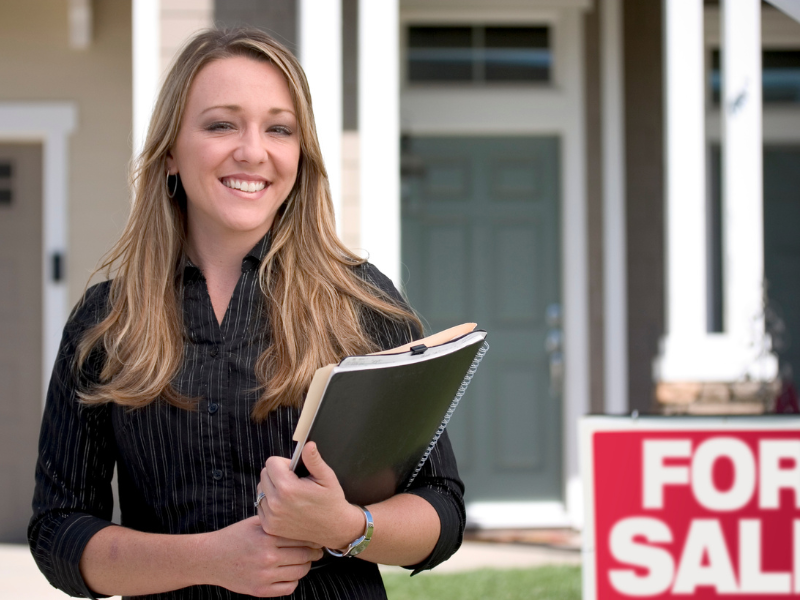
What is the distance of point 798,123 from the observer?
6.12m

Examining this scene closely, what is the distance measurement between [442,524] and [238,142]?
0.66 m

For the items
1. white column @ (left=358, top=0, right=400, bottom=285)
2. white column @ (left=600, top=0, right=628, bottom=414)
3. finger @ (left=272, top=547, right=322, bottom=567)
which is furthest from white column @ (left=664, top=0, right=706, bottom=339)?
finger @ (left=272, top=547, right=322, bottom=567)

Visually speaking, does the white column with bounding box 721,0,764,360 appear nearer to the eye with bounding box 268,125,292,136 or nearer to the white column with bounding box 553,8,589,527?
the white column with bounding box 553,8,589,527

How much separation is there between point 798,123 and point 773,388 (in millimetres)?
2372

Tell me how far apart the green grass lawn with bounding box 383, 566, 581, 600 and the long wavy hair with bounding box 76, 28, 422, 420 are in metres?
2.93

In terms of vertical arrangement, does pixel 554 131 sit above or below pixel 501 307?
above

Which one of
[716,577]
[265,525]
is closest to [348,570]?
[265,525]

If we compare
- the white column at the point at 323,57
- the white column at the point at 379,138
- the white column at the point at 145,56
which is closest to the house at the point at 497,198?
Answer: the white column at the point at 145,56

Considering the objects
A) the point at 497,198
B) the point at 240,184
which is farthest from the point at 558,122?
the point at 240,184

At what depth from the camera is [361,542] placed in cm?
121

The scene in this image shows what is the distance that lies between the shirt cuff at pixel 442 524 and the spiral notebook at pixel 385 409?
39 mm

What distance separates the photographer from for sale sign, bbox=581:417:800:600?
258 centimetres

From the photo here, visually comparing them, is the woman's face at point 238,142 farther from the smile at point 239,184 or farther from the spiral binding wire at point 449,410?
the spiral binding wire at point 449,410

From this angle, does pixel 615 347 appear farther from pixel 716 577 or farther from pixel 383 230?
pixel 716 577
